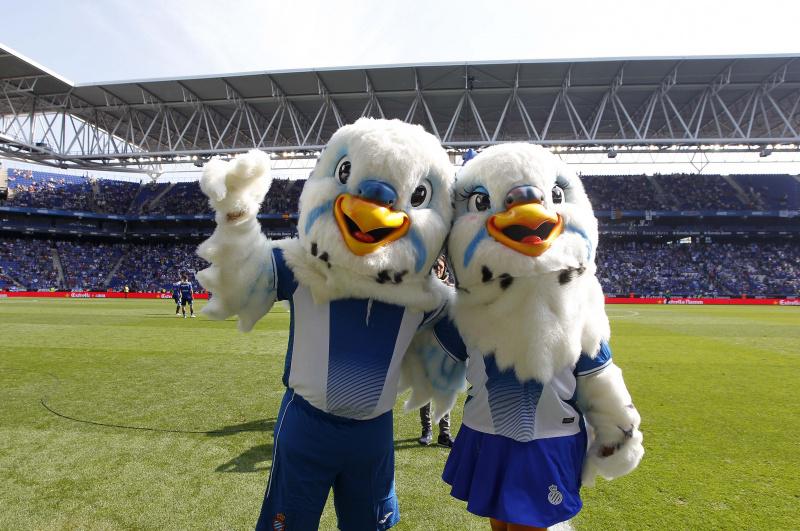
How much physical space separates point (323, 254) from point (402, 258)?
1.08ft

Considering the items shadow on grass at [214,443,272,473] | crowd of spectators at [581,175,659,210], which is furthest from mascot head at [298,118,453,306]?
crowd of spectators at [581,175,659,210]

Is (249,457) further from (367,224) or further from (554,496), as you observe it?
(367,224)

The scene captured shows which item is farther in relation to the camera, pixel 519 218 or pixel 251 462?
pixel 251 462

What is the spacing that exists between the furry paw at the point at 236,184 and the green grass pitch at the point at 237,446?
2.09 metres

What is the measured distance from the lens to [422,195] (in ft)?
6.57

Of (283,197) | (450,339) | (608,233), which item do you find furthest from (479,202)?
(283,197)

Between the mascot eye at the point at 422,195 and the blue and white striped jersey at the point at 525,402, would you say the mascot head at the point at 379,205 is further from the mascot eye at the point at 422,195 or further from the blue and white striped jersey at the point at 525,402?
the blue and white striped jersey at the point at 525,402

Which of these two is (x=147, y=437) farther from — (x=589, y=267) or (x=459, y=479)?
(x=589, y=267)

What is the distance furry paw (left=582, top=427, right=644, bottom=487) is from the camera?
201 centimetres

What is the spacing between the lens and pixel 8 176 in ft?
123

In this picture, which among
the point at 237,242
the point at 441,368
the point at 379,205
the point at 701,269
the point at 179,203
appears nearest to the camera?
the point at 379,205

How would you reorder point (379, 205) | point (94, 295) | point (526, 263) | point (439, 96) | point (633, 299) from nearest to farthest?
1. point (526, 263)
2. point (379, 205)
3. point (439, 96)
4. point (94, 295)
5. point (633, 299)

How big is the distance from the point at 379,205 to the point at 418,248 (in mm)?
238

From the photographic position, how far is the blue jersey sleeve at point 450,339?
2193 mm
